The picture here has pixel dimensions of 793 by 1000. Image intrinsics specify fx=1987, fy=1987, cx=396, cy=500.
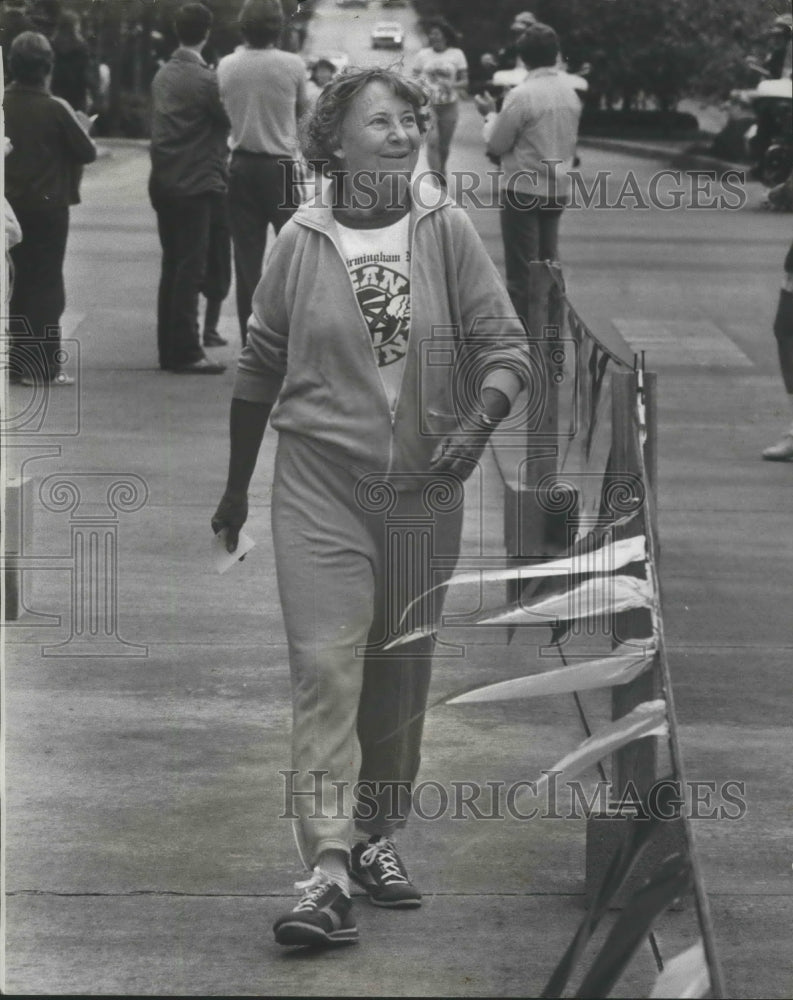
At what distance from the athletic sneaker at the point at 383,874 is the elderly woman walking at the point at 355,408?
185 millimetres

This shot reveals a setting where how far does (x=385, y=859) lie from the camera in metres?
4.41

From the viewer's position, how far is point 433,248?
13.7ft

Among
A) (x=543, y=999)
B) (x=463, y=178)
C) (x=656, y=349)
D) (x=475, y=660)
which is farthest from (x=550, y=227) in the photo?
(x=463, y=178)

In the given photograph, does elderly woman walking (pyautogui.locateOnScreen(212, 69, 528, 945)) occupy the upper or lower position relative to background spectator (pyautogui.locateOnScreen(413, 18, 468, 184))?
upper

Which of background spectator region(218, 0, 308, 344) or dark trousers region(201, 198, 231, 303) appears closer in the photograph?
background spectator region(218, 0, 308, 344)

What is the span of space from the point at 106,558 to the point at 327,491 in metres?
3.68

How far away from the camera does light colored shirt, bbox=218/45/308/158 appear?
1086cm

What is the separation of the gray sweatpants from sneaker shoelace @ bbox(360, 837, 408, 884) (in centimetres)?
25

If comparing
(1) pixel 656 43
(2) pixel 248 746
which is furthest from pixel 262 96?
(1) pixel 656 43

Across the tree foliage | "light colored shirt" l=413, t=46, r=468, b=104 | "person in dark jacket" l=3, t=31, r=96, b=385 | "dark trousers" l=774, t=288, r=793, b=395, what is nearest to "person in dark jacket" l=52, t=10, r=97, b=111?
"person in dark jacket" l=3, t=31, r=96, b=385

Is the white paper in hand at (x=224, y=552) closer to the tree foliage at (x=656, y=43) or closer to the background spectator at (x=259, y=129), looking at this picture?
the background spectator at (x=259, y=129)

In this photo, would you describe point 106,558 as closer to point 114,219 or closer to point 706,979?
point 706,979

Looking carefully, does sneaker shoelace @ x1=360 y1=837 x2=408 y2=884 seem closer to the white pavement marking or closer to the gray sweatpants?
the gray sweatpants

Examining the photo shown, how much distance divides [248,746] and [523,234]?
6.97 metres
